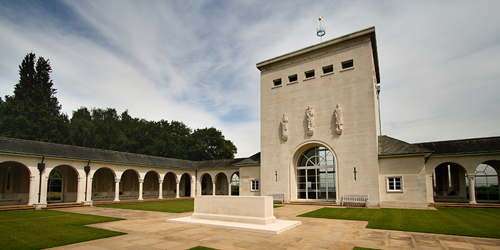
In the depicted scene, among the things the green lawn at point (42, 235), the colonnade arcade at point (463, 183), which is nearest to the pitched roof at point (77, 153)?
the green lawn at point (42, 235)

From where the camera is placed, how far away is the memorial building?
1950 cm

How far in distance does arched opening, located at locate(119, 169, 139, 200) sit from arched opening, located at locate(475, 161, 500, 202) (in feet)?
112

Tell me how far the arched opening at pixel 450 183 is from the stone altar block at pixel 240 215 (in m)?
21.7

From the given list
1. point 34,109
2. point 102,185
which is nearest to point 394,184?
point 102,185

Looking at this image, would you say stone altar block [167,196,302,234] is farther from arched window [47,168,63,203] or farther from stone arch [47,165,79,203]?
arched window [47,168,63,203]

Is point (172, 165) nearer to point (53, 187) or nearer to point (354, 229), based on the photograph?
point (53, 187)

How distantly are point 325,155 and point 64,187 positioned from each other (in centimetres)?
2388

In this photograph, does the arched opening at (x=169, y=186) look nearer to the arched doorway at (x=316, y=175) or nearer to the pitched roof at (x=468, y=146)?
the arched doorway at (x=316, y=175)

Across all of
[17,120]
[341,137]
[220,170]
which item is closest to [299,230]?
[341,137]

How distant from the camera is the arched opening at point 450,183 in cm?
2431

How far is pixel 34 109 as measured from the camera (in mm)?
44438

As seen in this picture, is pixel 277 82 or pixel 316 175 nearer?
pixel 316 175

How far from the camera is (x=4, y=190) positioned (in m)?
21.7

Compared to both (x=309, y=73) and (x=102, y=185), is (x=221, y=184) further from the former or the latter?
(x=309, y=73)
